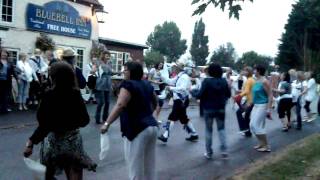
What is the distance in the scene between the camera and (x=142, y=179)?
20.0 ft

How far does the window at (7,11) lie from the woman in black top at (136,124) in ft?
53.7

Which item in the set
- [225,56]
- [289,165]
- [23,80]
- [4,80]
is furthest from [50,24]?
[225,56]

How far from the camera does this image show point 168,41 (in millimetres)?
114188

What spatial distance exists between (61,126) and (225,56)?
343 feet

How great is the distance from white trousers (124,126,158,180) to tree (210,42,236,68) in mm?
98555

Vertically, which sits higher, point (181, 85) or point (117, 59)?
point (117, 59)

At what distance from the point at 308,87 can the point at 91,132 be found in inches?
285

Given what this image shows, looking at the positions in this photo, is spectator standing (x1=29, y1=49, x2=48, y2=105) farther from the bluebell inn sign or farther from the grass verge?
the grass verge

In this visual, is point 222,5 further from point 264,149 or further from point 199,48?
point 199,48

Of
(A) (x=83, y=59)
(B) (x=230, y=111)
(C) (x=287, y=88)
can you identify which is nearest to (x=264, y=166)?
(C) (x=287, y=88)

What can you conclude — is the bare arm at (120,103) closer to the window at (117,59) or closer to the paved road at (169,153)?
the paved road at (169,153)

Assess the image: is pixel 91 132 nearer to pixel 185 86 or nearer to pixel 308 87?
pixel 185 86

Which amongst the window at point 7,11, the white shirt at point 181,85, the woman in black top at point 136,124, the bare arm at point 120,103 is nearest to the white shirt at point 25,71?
the window at point 7,11

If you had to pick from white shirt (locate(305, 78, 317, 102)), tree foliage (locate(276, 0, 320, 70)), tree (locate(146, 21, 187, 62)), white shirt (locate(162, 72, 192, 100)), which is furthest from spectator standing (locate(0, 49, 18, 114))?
tree (locate(146, 21, 187, 62))
